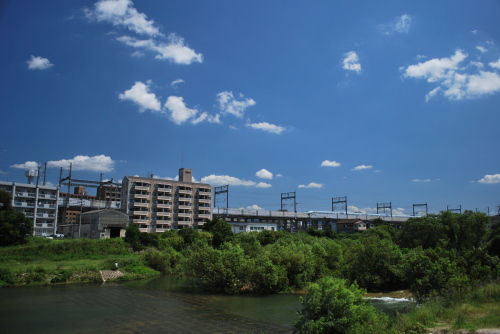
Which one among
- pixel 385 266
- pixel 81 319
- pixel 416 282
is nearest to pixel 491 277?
pixel 416 282

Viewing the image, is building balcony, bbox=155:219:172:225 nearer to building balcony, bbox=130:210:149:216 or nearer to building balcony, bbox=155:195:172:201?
building balcony, bbox=130:210:149:216

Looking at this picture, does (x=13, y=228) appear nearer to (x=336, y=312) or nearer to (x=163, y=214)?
(x=163, y=214)

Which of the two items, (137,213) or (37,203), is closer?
(37,203)

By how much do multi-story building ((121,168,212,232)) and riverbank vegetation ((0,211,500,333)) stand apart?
2626 cm

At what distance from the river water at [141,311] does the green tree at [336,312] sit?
4.84m

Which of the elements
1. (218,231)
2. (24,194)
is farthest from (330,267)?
(24,194)

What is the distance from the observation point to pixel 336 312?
1620cm

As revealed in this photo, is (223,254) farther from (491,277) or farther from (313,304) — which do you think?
(491,277)

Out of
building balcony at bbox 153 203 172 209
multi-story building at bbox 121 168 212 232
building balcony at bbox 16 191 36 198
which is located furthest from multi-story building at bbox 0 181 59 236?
building balcony at bbox 153 203 172 209

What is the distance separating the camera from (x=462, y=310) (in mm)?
16391

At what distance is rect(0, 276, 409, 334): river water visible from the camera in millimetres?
21444

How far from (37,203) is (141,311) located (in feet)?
233

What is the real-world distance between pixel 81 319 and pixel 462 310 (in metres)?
22.2

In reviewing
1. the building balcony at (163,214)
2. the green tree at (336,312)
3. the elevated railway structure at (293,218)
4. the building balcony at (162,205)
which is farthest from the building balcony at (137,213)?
the green tree at (336,312)
